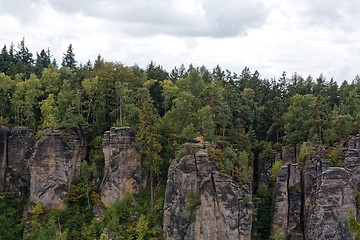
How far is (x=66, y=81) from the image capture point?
233 feet

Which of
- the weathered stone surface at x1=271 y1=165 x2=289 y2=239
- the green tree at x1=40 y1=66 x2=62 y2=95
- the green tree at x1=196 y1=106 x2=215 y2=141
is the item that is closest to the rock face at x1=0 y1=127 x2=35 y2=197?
the green tree at x1=40 y1=66 x2=62 y2=95

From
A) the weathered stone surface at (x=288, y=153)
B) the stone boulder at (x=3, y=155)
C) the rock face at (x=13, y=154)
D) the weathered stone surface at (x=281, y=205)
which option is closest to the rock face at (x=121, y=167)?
the rock face at (x=13, y=154)

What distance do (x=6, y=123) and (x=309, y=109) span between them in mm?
38485

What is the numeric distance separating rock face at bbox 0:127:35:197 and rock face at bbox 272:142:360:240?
30755 millimetres

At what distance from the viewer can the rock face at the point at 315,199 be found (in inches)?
2052

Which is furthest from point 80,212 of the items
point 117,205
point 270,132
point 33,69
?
point 33,69

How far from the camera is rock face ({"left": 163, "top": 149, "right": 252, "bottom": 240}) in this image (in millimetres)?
53031

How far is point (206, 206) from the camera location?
5331 cm

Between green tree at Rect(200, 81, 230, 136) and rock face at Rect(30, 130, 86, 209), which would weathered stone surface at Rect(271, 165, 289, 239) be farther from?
rock face at Rect(30, 130, 86, 209)

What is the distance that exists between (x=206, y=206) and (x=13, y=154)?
2635 cm

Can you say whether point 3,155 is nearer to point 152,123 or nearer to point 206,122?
point 152,123

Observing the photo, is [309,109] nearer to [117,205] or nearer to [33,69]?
[117,205]

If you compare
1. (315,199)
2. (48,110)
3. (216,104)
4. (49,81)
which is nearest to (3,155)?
(48,110)

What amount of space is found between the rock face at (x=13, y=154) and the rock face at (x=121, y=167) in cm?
1115
